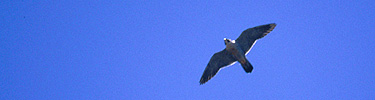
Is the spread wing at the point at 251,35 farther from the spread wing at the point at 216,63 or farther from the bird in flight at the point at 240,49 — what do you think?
the spread wing at the point at 216,63

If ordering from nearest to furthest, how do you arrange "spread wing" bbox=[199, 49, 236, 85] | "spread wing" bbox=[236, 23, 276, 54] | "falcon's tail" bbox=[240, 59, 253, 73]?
"spread wing" bbox=[236, 23, 276, 54], "falcon's tail" bbox=[240, 59, 253, 73], "spread wing" bbox=[199, 49, 236, 85]

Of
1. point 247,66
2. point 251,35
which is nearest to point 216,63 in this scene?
point 247,66

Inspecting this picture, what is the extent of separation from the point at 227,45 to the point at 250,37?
46.6 inches

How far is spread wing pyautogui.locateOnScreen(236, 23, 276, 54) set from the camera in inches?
703

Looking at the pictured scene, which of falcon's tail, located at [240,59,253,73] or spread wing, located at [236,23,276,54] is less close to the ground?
spread wing, located at [236,23,276,54]

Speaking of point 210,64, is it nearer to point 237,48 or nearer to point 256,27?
point 237,48

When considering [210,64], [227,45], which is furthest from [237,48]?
[210,64]

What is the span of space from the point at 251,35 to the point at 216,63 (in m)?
2.43

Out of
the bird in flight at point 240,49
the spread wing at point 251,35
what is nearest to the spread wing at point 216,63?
the bird in flight at point 240,49

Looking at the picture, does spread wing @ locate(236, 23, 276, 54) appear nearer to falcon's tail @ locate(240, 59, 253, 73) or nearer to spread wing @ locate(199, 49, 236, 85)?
falcon's tail @ locate(240, 59, 253, 73)

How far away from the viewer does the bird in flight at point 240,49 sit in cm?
1791

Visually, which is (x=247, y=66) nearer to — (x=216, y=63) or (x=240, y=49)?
(x=240, y=49)

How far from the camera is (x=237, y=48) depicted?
18.0 m

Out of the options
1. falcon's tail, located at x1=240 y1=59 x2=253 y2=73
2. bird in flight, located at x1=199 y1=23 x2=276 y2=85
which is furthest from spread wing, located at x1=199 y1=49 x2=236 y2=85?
falcon's tail, located at x1=240 y1=59 x2=253 y2=73
